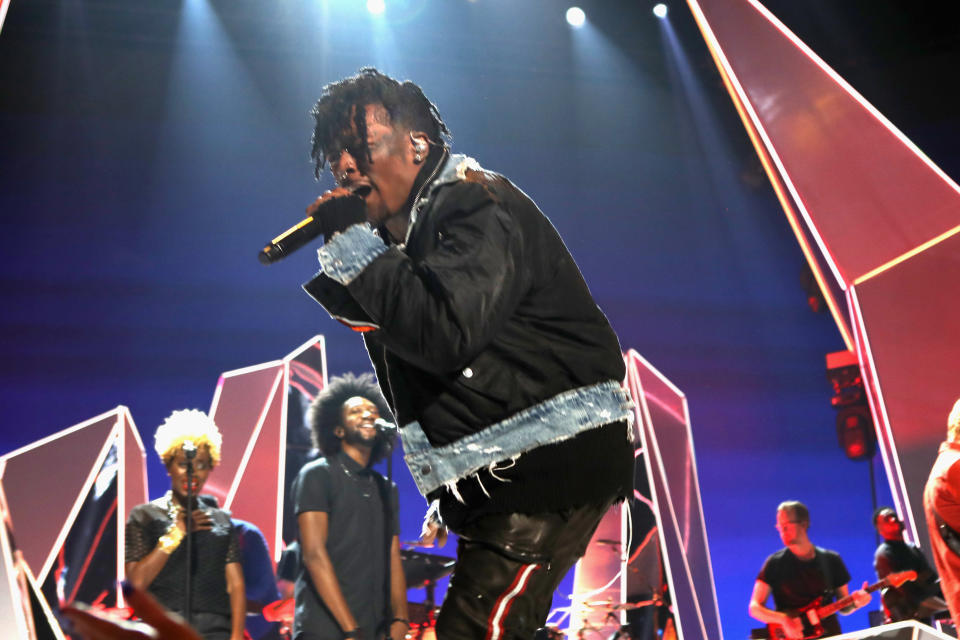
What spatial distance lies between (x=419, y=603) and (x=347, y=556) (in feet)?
4.19

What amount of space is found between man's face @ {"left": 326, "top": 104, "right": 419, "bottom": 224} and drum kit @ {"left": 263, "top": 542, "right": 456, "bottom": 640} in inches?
121

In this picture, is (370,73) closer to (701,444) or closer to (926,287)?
(701,444)

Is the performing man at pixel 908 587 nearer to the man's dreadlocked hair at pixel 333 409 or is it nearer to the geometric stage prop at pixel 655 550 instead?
the geometric stage prop at pixel 655 550

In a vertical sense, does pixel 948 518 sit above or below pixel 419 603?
above

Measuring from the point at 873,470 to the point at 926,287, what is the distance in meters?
1.34

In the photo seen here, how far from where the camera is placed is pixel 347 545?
325 centimetres

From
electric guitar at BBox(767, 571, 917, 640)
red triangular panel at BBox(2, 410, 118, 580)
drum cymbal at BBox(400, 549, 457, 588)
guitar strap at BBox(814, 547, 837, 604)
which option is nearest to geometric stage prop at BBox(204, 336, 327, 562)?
red triangular panel at BBox(2, 410, 118, 580)

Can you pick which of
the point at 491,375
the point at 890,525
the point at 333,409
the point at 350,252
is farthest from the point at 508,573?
the point at 890,525

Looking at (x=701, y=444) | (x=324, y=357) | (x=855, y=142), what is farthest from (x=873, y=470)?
(x=324, y=357)

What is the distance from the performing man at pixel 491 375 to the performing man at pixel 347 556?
6.29ft

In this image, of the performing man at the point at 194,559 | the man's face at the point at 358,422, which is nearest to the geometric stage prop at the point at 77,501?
the performing man at the point at 194,559

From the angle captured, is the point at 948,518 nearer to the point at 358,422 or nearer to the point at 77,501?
the point at 358,422

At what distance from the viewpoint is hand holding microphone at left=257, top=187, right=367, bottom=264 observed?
1.34 m

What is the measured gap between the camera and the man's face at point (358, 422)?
3562mm
